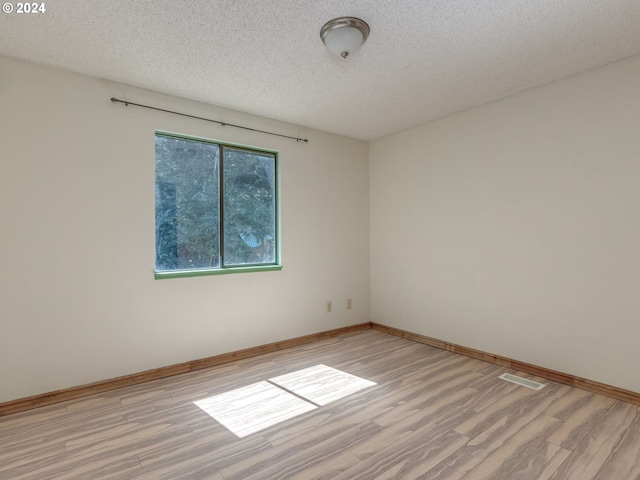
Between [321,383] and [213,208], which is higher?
[213,208]

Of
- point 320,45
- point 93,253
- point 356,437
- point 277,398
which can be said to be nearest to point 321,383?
point 277,398

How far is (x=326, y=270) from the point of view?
13.6 feet

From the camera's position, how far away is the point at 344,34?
2.10 metres

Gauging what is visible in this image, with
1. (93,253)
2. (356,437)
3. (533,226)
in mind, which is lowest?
(356,437)

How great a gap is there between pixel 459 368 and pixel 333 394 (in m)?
1.30

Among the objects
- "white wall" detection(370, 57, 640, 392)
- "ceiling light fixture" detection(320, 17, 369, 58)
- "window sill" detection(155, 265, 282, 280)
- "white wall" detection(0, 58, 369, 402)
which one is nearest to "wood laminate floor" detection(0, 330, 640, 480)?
"white wall" detection(0, 58, 369, 402)

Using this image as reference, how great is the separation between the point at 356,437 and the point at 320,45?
2.57m

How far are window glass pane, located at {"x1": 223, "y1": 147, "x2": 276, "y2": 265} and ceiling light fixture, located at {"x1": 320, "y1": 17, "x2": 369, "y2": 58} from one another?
5.44 feet

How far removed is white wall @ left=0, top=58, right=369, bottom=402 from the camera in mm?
2434

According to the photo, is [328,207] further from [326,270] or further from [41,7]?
[41,7]

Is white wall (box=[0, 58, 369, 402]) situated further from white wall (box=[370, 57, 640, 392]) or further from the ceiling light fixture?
white wall (box=[370, 57, 640, 392])

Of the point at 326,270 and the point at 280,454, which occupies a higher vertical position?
the point at 326,270

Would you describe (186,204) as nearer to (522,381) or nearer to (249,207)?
(249,207)

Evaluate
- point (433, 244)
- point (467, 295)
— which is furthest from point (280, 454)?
point (433, 244)
